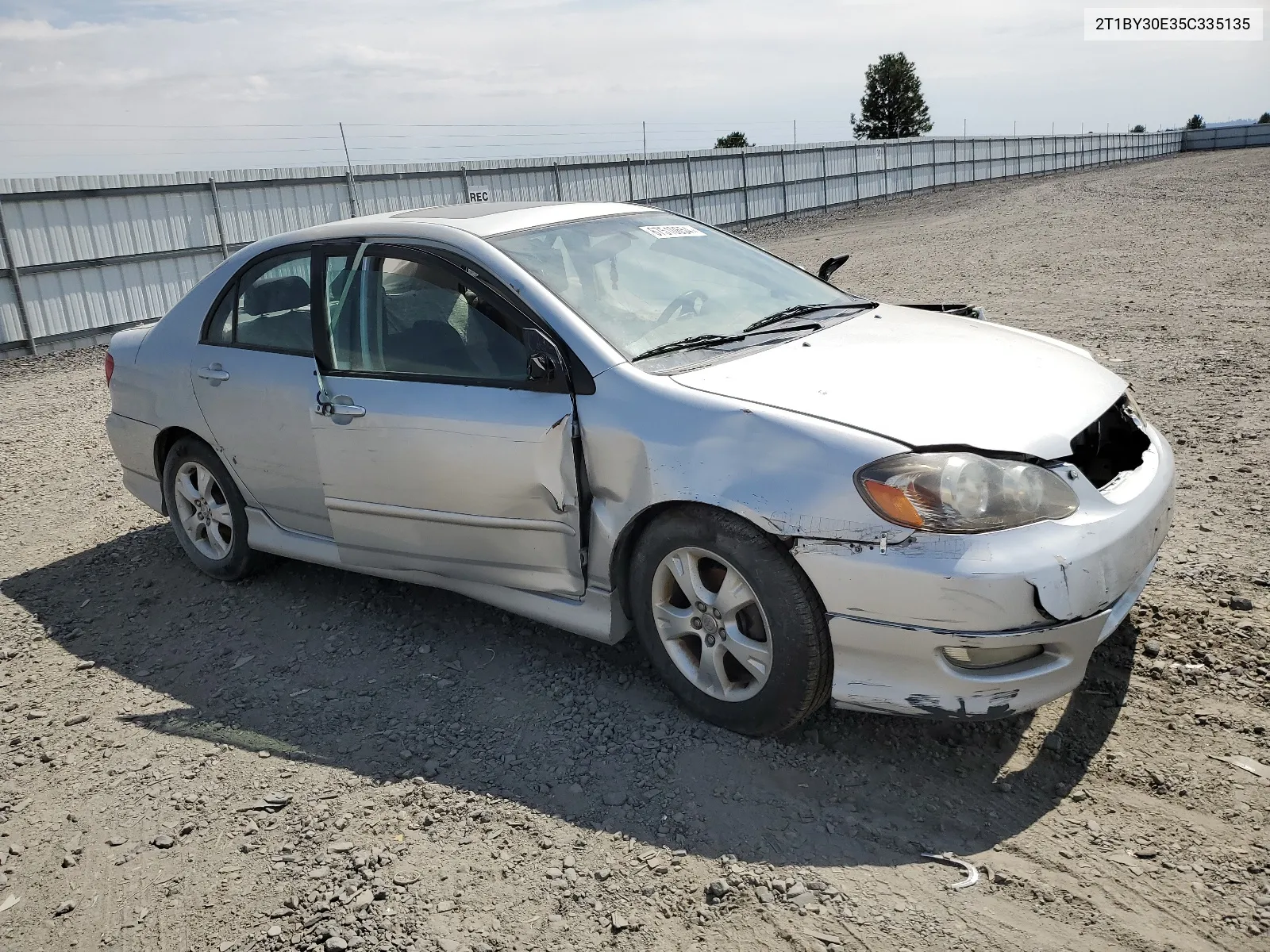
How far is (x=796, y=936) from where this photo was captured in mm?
2490

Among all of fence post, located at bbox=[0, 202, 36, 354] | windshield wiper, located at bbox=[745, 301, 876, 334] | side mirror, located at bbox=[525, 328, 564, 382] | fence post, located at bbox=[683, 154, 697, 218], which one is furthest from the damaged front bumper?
fence post, located at bbox=[683, 154, 697, 218]

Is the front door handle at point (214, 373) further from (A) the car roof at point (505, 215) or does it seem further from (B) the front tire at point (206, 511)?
(A) the car roof at point (505, 215)

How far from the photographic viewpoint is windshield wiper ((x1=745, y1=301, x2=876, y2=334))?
391 centimetres

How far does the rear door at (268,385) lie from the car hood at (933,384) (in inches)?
71.6

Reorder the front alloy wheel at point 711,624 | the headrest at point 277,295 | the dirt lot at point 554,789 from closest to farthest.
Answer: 1. the dirt lot at point 554,789
2. the front alloy wheel at point 711,624
3. the headrest at point 277,295

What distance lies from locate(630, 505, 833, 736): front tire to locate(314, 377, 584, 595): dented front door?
0.35m

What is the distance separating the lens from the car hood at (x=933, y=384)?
9.73 feet

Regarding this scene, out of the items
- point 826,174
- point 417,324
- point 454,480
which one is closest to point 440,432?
point 454,480

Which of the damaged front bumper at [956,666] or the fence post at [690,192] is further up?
the fence post at [690,192]

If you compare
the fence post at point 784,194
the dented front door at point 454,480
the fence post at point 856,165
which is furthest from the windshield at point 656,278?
the fence post at point 856,165

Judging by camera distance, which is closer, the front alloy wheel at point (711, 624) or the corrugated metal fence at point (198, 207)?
the front alloy wheel at point (711, 624)

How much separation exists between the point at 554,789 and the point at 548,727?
1.17 feet

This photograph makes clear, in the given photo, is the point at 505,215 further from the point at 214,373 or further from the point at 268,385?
the point at 214,373

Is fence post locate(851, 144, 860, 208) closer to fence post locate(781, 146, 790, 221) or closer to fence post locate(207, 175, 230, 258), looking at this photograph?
fence post locate(781, 146, 790, 221)
